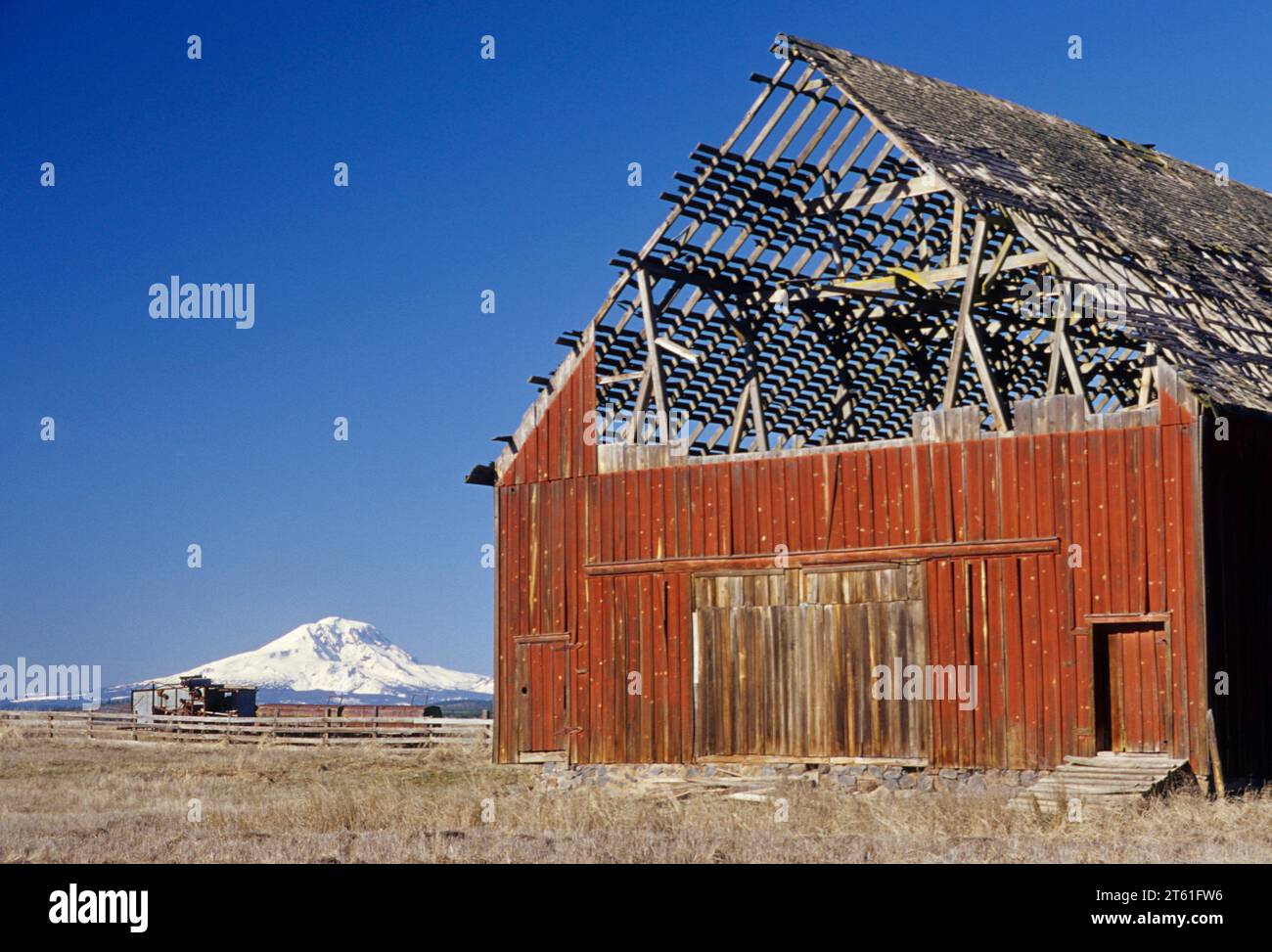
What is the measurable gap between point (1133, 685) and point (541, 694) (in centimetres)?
1007

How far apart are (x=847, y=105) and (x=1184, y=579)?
9.76 metres

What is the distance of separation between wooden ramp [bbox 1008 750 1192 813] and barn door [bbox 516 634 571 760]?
27.9 ft

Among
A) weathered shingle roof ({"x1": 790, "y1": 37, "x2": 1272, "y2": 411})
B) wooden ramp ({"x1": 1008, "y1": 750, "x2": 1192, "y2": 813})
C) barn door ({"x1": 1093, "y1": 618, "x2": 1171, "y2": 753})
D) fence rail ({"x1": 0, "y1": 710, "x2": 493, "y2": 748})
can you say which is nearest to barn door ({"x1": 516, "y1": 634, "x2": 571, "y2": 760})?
wooden ramp ({"x1": 1008, "y1": 750, "x2": 1192, "y2": 813})

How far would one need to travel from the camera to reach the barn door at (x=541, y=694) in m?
27.5

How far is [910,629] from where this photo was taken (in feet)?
78.5

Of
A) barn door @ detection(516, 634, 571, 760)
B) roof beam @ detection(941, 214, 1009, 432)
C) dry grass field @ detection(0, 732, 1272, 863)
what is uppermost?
roof beam @ detection(941, 214, 1009, 432)

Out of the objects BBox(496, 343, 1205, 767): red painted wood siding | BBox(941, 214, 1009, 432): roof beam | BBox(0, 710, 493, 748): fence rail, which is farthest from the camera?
BBox(0, 710, 493, 748): fence rail

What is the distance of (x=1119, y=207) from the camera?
2686cm

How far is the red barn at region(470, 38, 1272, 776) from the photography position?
2200 cm

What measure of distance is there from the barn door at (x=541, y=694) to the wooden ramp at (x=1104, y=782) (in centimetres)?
851

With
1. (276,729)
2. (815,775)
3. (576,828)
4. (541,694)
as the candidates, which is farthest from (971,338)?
(276,729)

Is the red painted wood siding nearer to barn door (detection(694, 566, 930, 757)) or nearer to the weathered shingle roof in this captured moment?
barn door (detection(694, 566, 930, 757))
